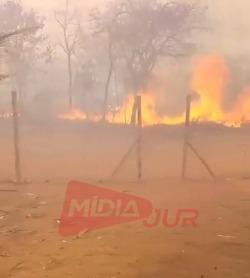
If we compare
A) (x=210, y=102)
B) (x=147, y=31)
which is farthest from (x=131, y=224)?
(x=147, y=31)

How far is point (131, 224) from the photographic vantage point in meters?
10.6

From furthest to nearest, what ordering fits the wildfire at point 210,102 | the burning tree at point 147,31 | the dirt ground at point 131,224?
the burning tree at point 147,31 < the wildfire at point 210,102 < the dirt ground at point 131,224

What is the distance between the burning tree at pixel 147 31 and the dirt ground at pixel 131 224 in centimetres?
1496

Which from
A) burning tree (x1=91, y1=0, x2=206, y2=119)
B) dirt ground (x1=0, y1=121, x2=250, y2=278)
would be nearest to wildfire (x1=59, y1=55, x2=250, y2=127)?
burning tree (x1=91, y1=0, x2=206, y2=119)

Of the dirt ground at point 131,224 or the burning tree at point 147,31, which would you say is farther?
the burning tree at point 147,31

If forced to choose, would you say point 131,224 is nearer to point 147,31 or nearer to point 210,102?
point 210,102

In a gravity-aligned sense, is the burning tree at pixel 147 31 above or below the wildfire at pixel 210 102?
above

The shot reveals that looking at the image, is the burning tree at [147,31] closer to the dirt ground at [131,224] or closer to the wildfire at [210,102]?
the wildfire at [210,102]

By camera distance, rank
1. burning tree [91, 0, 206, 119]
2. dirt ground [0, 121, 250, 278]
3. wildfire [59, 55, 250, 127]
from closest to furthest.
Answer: dirt ground [0, 121, 250, 278]
wildfire [59, 55, 250, 127]
burning tree [91, 0, 206, 119]

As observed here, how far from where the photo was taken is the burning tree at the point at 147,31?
39.4 m

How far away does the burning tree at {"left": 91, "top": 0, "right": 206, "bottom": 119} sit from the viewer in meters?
39.4

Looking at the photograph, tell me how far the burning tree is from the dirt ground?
15.0 m

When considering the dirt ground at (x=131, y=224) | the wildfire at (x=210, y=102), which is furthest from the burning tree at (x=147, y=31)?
the dirt ground at (x=131, y=224)

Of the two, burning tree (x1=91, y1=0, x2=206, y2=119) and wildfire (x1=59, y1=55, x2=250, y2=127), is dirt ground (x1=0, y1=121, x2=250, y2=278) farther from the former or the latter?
burning tree (x1=91, y1=0, x2=206, y2=119)
